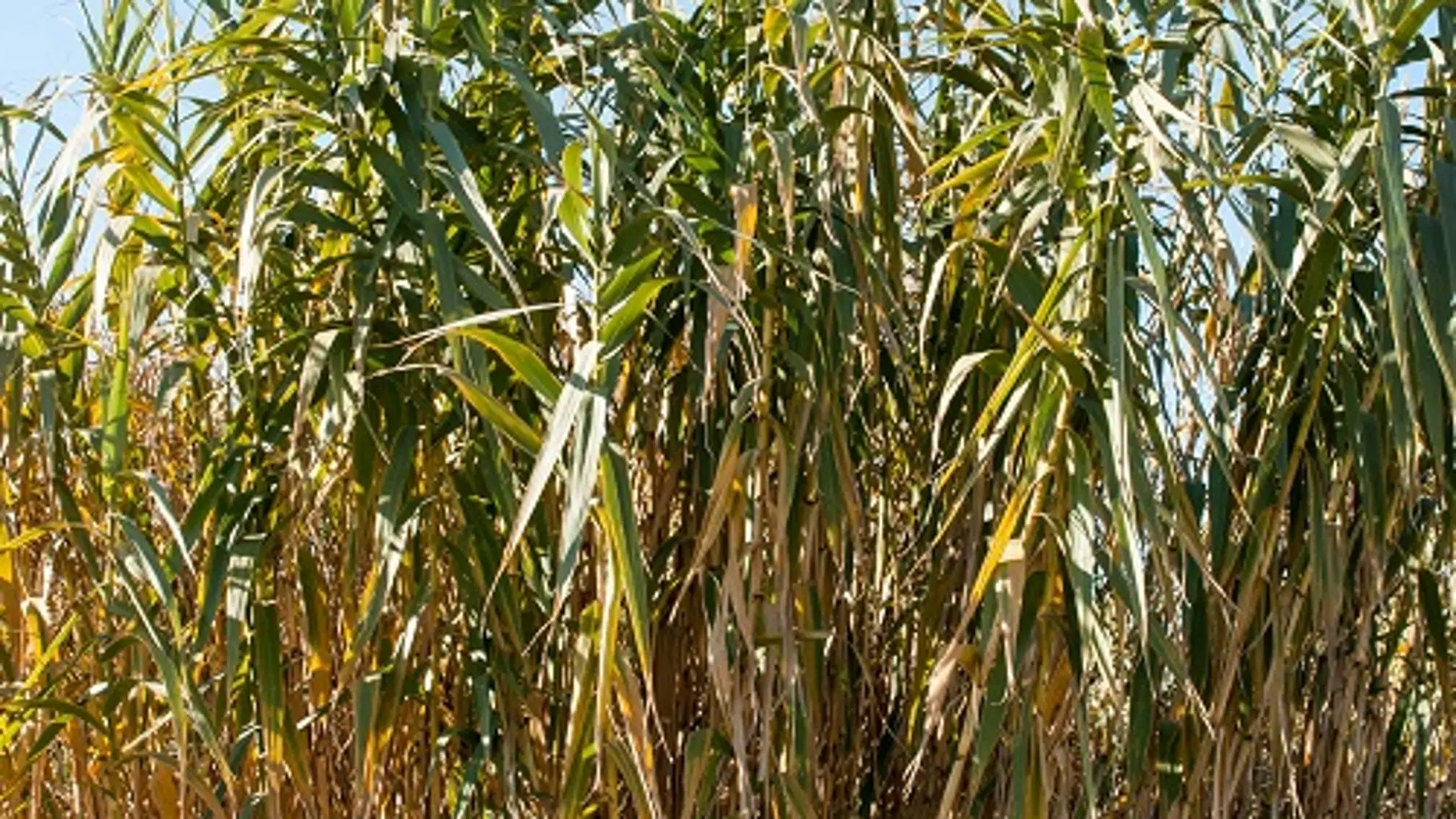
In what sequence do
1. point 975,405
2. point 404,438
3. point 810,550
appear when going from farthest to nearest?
point 975,405 < point 810,550 < point 404,438

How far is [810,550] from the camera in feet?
5.63

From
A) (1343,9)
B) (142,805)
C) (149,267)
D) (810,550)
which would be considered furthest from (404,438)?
(1343,9)

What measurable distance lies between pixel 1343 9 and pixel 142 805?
1269mm

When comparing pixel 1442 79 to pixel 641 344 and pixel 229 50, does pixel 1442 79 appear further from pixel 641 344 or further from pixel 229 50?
pixel 229 50

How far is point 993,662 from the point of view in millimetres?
1670

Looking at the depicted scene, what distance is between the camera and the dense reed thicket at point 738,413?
1577mm

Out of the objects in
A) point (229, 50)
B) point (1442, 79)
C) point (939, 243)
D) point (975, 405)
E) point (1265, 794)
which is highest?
point (229, 50)

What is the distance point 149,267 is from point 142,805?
0.52 meters

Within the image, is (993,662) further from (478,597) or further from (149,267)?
(149,267)

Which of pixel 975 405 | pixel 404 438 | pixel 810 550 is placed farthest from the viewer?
pixel 975 405

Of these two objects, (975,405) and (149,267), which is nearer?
(149,267)

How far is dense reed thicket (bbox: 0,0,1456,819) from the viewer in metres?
1.58

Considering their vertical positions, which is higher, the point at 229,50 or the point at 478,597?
the point at 229,50

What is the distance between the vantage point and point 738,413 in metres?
1.56
